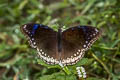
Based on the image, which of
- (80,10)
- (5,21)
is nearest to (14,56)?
(5,21)

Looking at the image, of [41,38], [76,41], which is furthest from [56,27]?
[76,41]

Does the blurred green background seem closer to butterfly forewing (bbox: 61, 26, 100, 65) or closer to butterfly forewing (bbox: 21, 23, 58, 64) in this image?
butterfly forewing (bbox: 61, 26, 100, 65)

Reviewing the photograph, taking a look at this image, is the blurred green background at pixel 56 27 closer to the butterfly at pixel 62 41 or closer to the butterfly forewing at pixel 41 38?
the butterfly at pixel 62 41

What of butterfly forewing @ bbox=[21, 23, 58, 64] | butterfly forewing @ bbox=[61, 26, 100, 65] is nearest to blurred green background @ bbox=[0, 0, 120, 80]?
butterfly forewing @ bbox=[61, 26, 100, 65]

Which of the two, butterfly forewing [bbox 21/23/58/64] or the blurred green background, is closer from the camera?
butterfly forewing [bbox 21/23/58/64]

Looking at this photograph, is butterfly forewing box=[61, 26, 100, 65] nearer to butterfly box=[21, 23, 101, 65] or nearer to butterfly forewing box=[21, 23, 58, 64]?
butterfly box=[21, 23, 101, 65]

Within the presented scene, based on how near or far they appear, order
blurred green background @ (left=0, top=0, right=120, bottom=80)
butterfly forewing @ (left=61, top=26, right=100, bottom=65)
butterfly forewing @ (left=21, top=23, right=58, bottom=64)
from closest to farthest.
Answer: butterfly forewing @ (left=61, top=26, right=100, bottom=65) < butterfly forewing @ (left=21, top=23, right=58, bottom=64) < blurred green background @ (left=0, top=0, right=120, bottom=80)

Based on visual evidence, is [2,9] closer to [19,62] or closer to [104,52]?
[19,62]

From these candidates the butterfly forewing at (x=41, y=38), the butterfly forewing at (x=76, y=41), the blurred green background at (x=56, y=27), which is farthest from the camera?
the blurred green background at (x=56, y=27)

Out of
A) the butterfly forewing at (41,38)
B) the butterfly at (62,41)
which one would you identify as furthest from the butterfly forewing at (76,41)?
the butterfly forewing at (41,38)

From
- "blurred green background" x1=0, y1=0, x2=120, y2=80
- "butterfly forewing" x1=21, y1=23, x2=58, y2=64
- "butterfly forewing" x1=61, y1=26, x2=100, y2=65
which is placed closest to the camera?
"butterfly forewing" x1=61, y1=26, x2=100, y2=65
